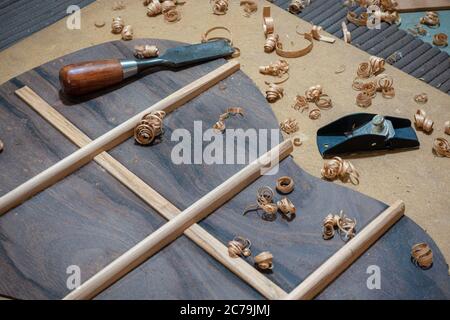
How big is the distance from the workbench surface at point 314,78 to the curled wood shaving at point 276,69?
0.03m

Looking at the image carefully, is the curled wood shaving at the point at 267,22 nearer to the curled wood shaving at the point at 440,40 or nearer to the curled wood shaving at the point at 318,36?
the curled wood shaving at the point at 318,36

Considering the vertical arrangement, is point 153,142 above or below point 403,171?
above

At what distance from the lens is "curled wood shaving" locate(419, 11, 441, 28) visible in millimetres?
2998

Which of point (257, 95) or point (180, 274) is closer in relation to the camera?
point (180, 274)

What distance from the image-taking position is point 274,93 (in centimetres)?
254

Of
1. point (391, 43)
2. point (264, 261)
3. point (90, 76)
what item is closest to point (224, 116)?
point (90, 76)

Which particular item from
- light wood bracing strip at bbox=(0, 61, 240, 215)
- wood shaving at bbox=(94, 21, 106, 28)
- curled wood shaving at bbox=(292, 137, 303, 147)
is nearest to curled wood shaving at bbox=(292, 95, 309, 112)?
curled wood shaving at bbox=(292, 137, 303, 147)

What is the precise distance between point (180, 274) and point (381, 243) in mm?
Answer: 599

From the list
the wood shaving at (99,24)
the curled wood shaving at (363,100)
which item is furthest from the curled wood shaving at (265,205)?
the wood shaving at (99,24)

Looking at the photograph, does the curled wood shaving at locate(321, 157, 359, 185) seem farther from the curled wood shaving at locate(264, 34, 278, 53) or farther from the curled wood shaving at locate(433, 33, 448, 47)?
the curled wood shaving at locate(433, 33, 448, 47)
